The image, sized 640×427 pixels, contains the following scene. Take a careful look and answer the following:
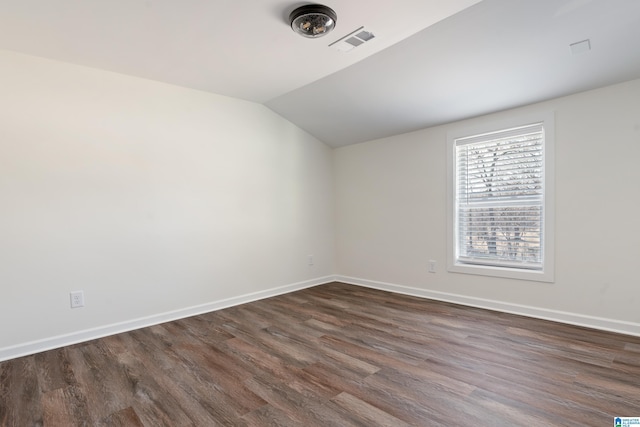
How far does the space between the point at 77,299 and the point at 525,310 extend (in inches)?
157

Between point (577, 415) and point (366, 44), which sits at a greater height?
point (366, 44)

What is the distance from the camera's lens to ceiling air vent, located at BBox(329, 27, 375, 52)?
2.40m

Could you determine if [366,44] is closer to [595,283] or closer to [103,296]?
[595,283]

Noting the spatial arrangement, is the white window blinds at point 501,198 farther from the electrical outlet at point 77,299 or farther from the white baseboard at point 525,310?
the electrical outlet at point 77,299

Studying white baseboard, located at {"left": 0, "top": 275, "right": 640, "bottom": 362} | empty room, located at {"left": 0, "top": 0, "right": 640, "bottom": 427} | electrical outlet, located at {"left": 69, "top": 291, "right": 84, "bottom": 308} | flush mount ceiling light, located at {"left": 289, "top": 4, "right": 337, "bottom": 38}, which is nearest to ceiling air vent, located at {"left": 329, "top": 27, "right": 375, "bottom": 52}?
empty room, located at {"left": 0, "top": 0, "right": 640, "bottom": 427}

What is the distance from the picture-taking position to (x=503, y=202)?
3.35 m

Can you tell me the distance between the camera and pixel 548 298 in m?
3.02

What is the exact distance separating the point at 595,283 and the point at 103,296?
4187mm

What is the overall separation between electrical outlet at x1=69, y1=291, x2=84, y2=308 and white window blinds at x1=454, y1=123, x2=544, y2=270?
12.0 ft

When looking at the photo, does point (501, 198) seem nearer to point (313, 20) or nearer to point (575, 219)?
point (575, 219)

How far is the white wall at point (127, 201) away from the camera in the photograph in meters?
2.53

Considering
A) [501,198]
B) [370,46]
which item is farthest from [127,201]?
[501,198]

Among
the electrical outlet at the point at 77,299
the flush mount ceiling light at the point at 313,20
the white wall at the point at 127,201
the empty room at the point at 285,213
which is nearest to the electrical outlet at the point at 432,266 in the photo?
the empty room at the point at 285,213

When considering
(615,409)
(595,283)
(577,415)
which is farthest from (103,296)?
(595,283)
